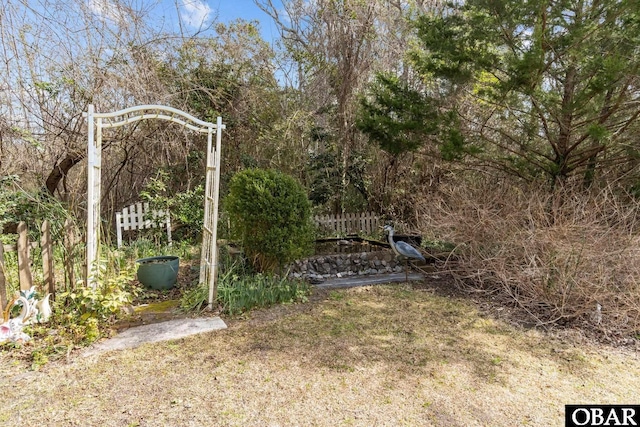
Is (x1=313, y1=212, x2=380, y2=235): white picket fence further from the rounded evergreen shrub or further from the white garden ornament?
the white garden ornament

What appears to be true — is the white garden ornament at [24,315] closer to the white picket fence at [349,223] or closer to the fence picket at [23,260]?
the fence picket at [23,260]

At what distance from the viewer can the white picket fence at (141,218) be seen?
6.59 meters

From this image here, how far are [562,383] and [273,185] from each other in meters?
3.16

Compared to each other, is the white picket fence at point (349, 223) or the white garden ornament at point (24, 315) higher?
the white picket fence at point (349, 223)

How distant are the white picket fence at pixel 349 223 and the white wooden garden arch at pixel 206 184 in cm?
349

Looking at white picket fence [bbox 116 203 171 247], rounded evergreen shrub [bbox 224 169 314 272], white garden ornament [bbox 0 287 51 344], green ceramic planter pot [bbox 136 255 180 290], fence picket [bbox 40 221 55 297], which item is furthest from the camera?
white picket fence [bbox 116 203 171 247]

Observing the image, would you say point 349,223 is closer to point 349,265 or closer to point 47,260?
point 349,265

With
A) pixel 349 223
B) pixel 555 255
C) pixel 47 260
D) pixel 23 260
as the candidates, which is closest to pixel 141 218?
pixel 47 260

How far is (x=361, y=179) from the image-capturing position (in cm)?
783

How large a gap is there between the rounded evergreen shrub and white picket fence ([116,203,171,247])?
2.77m

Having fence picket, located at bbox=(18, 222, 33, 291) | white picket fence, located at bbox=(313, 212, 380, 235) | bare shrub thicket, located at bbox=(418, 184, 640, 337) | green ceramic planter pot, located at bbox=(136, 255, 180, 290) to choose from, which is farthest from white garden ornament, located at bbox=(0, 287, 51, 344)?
white picket fence, located at bbox=(313, 212, 380, 235)

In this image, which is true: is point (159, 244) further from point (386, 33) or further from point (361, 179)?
point (386, 33)

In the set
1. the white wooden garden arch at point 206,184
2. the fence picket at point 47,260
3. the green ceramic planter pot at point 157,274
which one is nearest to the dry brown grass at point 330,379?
the white wooden garden arch at point 206,184

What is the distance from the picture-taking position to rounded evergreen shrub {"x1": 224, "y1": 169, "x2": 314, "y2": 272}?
4168mm
